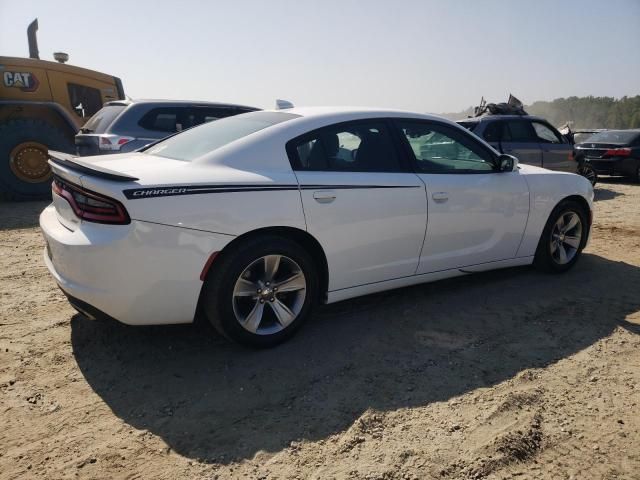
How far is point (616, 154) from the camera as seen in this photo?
40.7ft

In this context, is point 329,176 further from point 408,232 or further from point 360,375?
point 360,375

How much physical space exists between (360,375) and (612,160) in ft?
40.0

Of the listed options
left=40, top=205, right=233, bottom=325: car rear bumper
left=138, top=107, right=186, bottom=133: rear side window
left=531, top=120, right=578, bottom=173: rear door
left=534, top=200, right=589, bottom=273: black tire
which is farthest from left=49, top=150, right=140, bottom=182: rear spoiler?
left=531, top=120, right=578, bottom=173: rear door

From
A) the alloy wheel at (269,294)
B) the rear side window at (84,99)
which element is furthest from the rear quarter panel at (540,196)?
the rear side window at (84,99)

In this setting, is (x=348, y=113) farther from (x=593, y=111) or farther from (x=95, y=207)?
(x=593, y=111)

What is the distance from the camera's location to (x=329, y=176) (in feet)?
10.8

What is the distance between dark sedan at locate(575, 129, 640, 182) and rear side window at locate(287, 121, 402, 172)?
1037cm

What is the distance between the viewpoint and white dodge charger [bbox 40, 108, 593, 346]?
272 centimetres

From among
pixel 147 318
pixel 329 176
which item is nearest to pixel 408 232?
pixel 329 176

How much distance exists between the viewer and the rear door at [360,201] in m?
3.24

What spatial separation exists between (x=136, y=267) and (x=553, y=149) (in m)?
9.36

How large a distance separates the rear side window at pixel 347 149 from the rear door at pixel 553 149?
23.9ft

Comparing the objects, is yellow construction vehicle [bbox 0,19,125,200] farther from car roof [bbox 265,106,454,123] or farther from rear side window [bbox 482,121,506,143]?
rear side window [bbox 482,121,506,143]

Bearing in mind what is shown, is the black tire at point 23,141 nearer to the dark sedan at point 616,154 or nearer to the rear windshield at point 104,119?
the rear windshield at point 104,119
